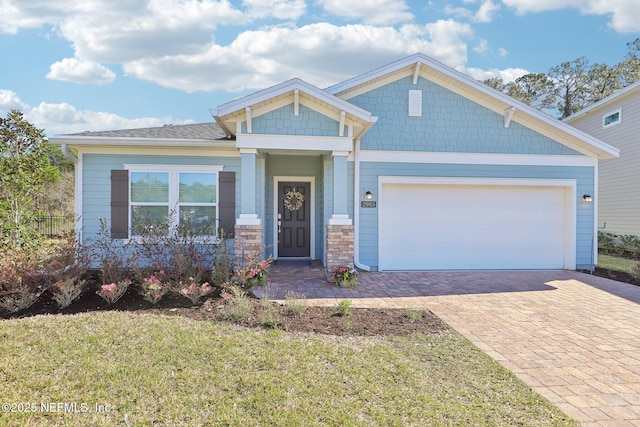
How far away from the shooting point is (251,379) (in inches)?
125

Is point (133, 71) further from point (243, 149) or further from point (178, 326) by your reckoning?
point (178, 326)

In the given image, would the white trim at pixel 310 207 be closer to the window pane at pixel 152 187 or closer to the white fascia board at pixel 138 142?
the white fascia board at pixel 138 142

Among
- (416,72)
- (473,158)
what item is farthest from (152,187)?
(473,158)

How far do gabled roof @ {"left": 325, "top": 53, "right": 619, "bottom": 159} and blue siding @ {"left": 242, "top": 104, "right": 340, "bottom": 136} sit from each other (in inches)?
51.0

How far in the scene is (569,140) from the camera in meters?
9.15

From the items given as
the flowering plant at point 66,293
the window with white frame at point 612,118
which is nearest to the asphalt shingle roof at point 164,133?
the flowering plant at point 66,293

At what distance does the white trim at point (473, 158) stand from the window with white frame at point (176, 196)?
12.1ft

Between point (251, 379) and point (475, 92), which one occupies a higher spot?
point (475, 92)

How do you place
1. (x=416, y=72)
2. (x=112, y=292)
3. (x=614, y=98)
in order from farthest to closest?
1. (x=614, y=98)
2. (x=416, y=72)
3. (x=112, y=292)

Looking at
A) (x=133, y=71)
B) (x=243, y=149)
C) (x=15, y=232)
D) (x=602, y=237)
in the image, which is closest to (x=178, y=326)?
(x=243, y=149)

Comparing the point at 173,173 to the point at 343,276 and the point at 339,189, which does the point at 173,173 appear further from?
the point at 343,276

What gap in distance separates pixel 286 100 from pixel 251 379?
5537mm

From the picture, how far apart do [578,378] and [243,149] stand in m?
6.17

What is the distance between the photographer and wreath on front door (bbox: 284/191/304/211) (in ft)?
32.7
